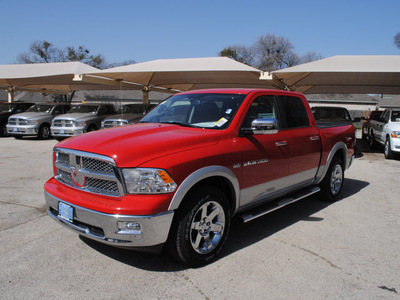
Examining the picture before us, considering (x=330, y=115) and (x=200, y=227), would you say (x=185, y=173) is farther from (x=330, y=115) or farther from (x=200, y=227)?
(x=330, y=115)

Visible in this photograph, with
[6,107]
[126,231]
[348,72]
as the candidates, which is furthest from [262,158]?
[6,107]

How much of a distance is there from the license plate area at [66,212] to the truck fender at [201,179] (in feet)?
3.26

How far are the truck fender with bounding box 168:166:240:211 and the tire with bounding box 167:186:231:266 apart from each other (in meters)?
0.15

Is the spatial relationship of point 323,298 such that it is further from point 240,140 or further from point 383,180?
point 383,180

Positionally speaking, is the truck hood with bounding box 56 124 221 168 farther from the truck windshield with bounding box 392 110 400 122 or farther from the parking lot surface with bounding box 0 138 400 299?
the truck windshield with bounding box 392 110 400 122

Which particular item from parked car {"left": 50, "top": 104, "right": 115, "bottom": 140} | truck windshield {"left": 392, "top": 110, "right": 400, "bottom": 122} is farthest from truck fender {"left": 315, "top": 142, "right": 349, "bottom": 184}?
parked car {"left": 50, "top": 104, "right": 115, "bottom": 140}

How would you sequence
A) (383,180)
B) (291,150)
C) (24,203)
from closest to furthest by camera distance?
(291,150) → (24,203) → (383,180)

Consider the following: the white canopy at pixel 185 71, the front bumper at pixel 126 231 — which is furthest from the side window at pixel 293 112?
the white canopy at pixel 185 71

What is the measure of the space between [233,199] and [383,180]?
5650 millimetres

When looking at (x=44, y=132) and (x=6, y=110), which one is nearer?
(x=44, y=132)

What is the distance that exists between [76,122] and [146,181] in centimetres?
1194

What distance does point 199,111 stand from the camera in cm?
416

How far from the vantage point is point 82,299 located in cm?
274

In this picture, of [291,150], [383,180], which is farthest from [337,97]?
[291,150]
